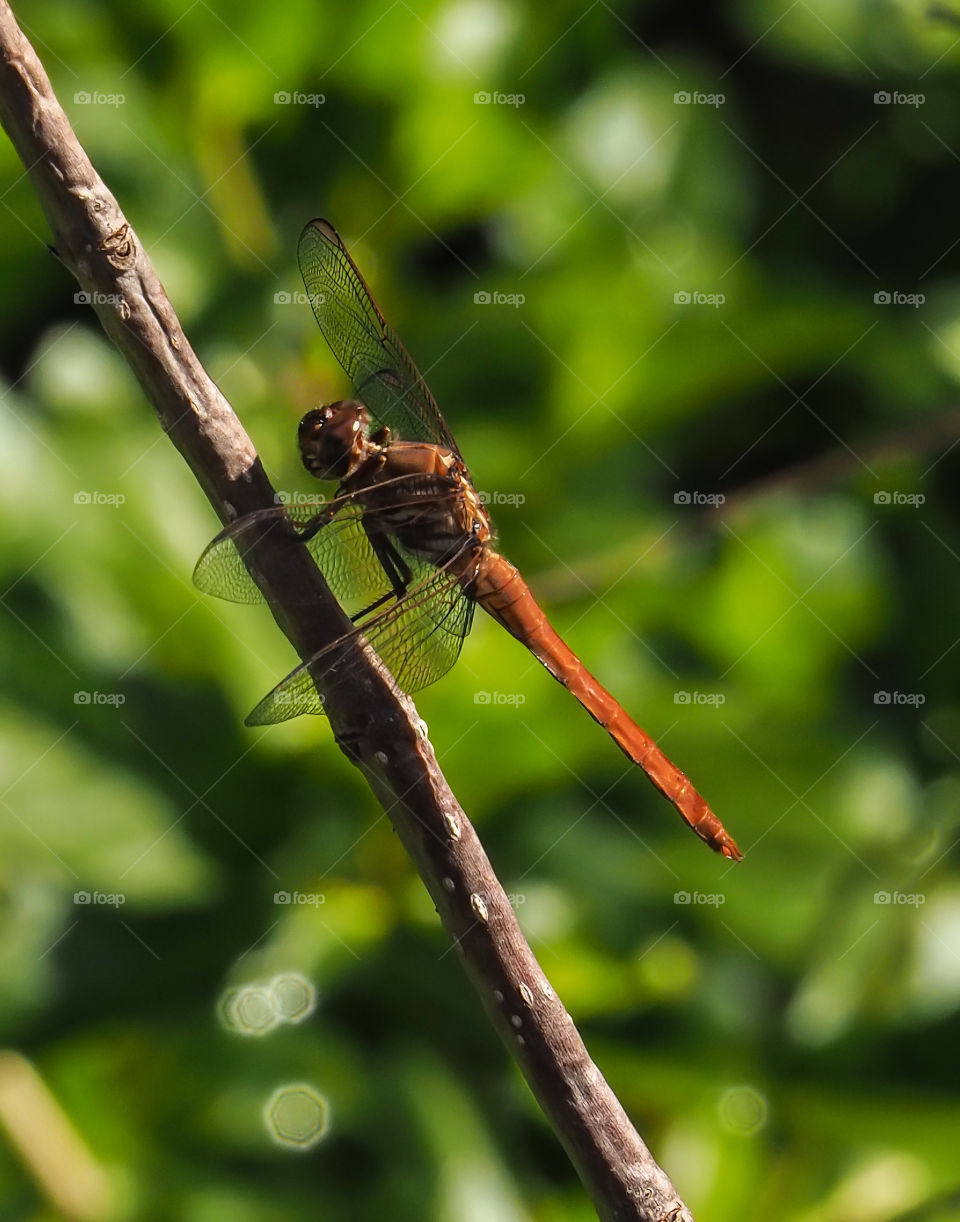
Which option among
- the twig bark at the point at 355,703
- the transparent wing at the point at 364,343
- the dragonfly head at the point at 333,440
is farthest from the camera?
the transparent wing at the point at 364,343

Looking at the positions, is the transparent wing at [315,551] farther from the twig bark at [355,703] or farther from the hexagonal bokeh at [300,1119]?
the hexagonal bokeh at [300,1119]

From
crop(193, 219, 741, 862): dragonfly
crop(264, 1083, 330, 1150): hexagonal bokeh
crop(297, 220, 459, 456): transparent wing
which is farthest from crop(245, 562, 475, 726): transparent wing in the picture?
crop(264, 1083, 330, 1150): hexagonal bokeh

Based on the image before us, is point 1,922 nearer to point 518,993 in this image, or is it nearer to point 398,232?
point 518,993

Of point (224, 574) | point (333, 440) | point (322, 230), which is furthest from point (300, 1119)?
point (322, 230)

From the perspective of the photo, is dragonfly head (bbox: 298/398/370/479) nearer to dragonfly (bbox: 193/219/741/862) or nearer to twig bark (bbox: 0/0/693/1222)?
dragonfly (bbox: 193/219/741/862)

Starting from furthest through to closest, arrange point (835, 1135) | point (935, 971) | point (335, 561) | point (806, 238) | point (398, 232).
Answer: point (806, 238) → point (398, 232) → point (935, 971) → point (835, 1135) → point (335, 561)

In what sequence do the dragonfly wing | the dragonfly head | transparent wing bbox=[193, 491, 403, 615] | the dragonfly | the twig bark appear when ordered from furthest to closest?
the dragonfly head < the dragonfly < the dragonfly wing < transparent wing bbox=[193, 491, 403, 615] < the twig bark

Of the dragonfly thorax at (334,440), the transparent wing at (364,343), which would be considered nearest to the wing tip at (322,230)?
the transparent wing at (364,343)

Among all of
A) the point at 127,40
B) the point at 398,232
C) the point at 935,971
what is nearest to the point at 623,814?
the point at 935,971
